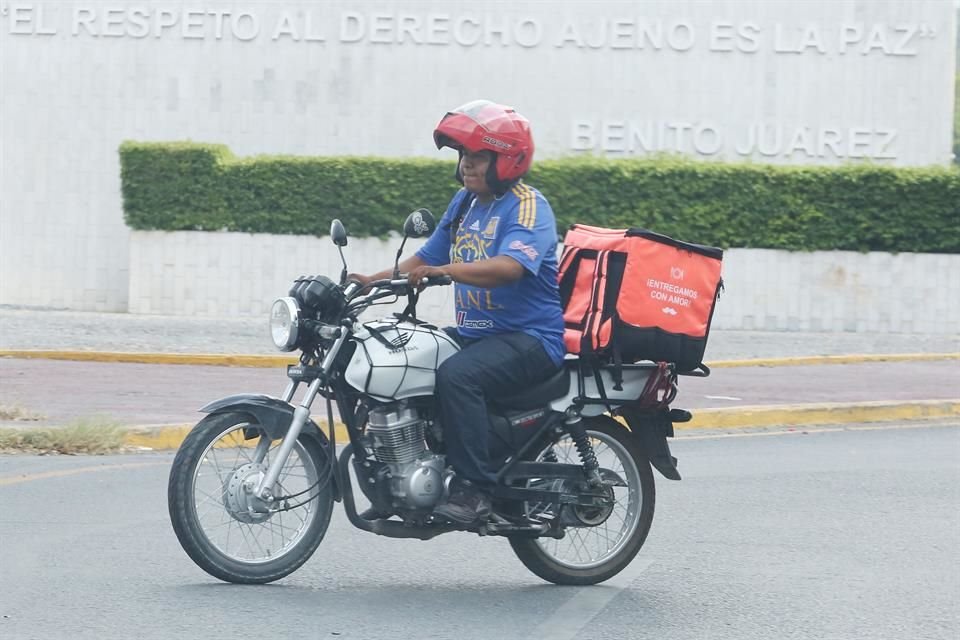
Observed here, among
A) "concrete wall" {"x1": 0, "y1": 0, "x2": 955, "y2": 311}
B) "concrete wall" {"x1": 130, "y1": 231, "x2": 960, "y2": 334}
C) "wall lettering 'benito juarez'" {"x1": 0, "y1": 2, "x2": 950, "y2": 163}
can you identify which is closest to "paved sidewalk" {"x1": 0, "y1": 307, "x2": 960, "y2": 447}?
"concrete wall" {"x1": 130, "y1": 231, "x2": 960, "y2": 334}

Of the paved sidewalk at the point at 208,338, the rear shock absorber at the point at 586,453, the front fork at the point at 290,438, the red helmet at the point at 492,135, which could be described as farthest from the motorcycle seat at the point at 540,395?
the paved sidewalk at the point at 208,338

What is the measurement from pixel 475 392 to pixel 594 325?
1.94 ft

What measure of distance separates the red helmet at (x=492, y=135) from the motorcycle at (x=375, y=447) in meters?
0.32

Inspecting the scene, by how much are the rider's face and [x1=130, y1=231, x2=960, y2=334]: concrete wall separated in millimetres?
14680

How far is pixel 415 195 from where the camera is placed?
2089 cm

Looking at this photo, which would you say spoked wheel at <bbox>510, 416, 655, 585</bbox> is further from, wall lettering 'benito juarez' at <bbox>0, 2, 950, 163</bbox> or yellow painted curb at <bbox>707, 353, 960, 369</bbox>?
wall lettering 'benito juarez' at <bbox>0, 2, 950, 163</bbox>

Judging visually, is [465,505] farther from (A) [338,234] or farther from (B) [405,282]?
(A) [338,234]

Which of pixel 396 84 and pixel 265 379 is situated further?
pixel 396 84

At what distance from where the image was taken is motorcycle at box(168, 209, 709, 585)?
6.11 m

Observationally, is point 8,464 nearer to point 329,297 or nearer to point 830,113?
point 329,297

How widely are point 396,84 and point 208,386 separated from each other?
33.2 feet

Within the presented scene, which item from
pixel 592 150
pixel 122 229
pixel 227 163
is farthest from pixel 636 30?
pixel 122 229

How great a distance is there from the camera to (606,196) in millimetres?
20938

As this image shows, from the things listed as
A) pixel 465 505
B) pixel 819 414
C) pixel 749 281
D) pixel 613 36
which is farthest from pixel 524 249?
pixel 613 36
